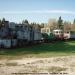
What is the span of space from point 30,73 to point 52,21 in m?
128

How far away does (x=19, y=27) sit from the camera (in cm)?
A: 4247

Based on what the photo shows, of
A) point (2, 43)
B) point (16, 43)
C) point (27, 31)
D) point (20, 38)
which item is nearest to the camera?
point (2, 43)

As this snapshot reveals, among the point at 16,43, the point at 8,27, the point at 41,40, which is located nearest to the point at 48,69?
the point at 16,43

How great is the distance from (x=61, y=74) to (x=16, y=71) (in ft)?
8.19

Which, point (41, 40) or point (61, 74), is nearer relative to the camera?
point (61, 74)

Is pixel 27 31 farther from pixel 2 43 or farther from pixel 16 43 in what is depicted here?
pixel 2 43

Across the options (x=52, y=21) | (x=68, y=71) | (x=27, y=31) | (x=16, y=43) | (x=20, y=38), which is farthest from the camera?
(x=52, y=21)

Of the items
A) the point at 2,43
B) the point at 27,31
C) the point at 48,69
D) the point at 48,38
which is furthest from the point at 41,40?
the point at 48,69

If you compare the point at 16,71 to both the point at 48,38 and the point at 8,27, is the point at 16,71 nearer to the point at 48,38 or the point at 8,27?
the point at 8,27

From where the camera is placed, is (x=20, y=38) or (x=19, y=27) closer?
(x=20, y=38)

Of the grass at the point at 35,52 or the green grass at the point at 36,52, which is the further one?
the green grass at the point at 36,52

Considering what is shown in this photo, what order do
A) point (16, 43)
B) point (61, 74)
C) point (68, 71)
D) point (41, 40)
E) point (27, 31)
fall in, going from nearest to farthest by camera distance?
point (61, 74)
point (68, 71)
point (16, 43)
point (27, 31)
point (41, 40)

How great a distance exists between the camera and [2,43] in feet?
101

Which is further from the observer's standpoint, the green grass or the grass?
the green grass
